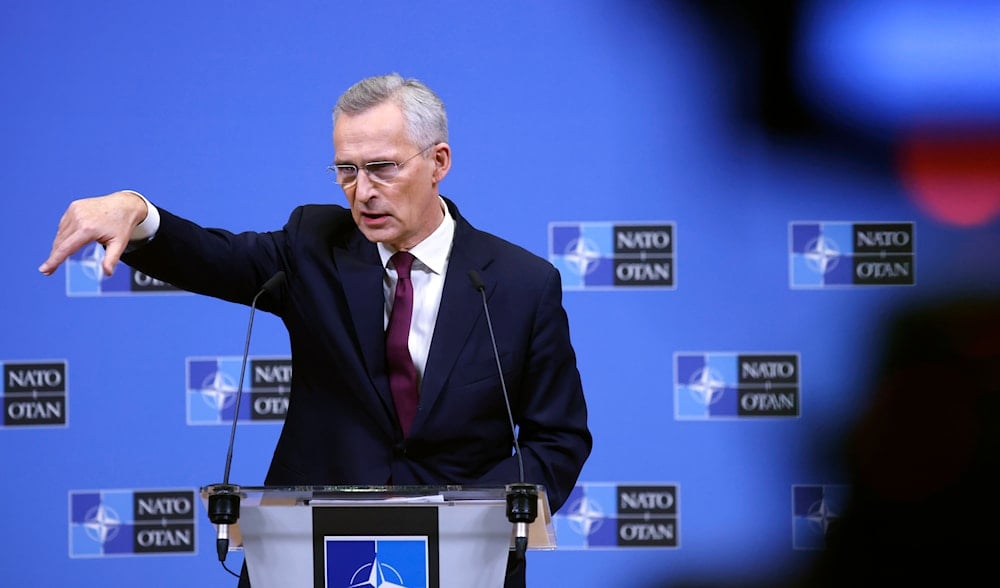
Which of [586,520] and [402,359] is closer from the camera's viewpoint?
[402,359]

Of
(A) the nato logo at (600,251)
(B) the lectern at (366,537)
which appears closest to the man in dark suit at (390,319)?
(B) the lectern at (366,537)

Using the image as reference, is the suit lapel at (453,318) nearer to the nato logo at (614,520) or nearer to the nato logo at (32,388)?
the nato logo at (614,520)

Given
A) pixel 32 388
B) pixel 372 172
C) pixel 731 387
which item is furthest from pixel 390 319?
pixel 32 388

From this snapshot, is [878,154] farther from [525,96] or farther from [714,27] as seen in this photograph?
[525,96]

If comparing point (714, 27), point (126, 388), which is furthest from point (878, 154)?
point (126, 388)

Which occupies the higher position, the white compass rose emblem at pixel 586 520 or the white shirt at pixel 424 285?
the white shirt at pixel 424 285

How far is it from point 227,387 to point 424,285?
62.7 inches

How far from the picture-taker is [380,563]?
6.29 feet

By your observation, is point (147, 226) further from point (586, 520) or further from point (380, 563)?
point (586, 520)

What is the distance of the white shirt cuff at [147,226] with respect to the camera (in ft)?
7.53

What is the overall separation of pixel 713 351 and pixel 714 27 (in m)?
1.00

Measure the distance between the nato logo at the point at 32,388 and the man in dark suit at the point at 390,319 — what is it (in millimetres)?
1653

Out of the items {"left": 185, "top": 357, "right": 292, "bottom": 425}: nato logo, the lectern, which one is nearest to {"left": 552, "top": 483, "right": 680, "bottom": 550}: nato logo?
{"left": 185, "top": 357, "right": 292, "bottom": 425}: nato logo

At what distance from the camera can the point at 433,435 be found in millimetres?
2439
